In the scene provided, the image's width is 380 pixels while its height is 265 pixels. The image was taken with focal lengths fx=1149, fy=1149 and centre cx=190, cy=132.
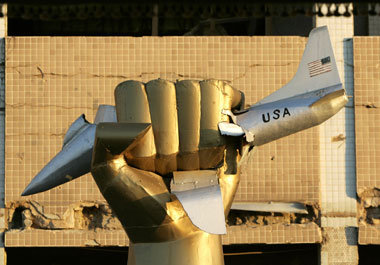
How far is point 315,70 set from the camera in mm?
6684

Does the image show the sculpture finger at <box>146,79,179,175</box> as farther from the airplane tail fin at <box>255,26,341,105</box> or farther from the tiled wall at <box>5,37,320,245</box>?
the tiled wall at <box>5,37,320,245</box>

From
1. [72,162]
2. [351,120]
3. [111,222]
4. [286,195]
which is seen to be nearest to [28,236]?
[111,222]

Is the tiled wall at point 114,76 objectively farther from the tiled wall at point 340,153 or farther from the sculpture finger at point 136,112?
the sculpture finger at point 136,112

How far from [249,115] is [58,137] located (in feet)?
14.6

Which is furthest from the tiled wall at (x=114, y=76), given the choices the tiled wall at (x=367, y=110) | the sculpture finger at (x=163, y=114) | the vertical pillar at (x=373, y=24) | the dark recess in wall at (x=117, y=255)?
the sculpture finger at (x=163, y=114)

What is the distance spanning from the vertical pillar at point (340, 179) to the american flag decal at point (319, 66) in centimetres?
403

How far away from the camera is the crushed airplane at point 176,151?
6.02m

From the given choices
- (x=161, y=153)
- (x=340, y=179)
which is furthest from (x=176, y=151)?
(x=340, y=179)

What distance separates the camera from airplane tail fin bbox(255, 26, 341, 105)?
260 inches

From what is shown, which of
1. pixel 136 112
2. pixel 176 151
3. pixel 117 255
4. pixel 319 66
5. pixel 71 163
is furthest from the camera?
pixel 117 255

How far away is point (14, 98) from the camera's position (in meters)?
10.7

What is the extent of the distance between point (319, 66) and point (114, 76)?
14.0 feet

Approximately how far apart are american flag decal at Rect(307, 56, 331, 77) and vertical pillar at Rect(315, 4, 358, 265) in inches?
159

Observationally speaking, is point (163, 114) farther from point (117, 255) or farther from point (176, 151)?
point (117, 255)
